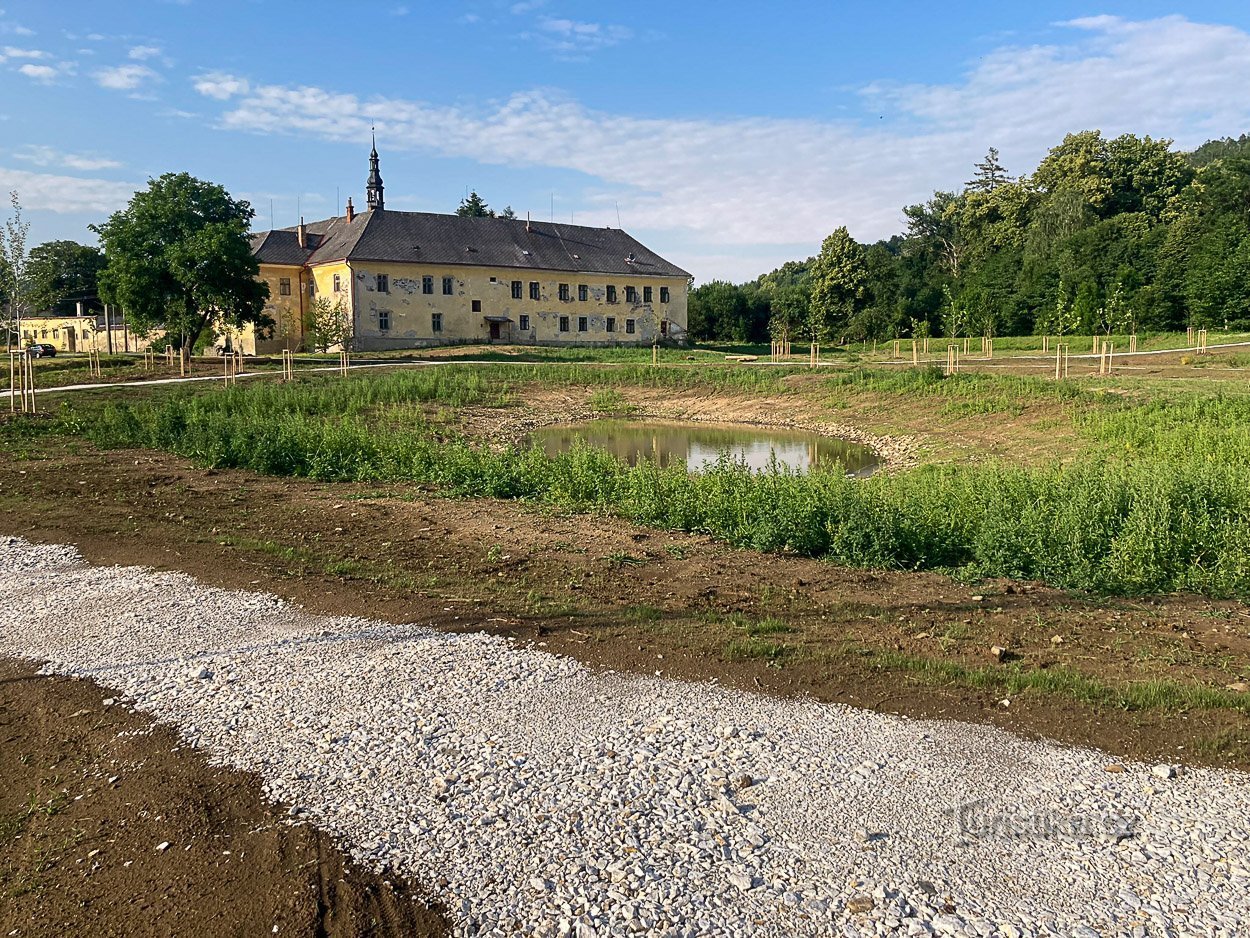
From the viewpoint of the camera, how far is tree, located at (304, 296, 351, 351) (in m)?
50.2

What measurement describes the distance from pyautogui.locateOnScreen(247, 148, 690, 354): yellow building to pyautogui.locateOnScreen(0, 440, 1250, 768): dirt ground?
43347 millimetres

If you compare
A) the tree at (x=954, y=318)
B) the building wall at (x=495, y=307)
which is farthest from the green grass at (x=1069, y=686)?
the building wall at (x=495, y=307)

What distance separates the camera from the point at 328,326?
50.4 metres

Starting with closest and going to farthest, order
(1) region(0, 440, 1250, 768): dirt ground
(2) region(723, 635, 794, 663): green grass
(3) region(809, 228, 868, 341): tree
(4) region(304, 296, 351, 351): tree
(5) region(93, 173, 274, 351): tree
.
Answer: (1) region(0, 440, 1250, 768): dirt ground, (2) region(723, 635, 794, 663): green grass, (5) region(93, 173, 274, 351): tree, (4) region(304, 296, 351, 351): tree, (3) region(809, 228, 868, 341): tree

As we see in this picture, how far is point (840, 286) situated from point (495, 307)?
24160 millimetres

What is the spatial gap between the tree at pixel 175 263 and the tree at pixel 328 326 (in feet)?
25.8

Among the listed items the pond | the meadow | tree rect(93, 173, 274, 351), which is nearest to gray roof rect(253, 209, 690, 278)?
tree rect(93, 173, 274, 351)

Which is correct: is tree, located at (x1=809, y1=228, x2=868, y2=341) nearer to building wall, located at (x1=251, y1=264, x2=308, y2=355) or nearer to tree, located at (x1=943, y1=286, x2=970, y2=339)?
tree, located at (x1=943, y1=286, x2=970, y2=339)

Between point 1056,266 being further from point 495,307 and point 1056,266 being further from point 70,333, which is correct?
point 70,333

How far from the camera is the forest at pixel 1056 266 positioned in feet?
158

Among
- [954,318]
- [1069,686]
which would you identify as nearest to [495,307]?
[954,318]

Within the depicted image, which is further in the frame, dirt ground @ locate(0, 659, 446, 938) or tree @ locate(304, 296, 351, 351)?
tree @ locate(304, 296, 351, 351)

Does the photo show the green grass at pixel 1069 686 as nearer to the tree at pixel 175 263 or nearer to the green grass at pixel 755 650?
the green grass at pixel 755 650

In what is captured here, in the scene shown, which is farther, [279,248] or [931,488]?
[279,248]
